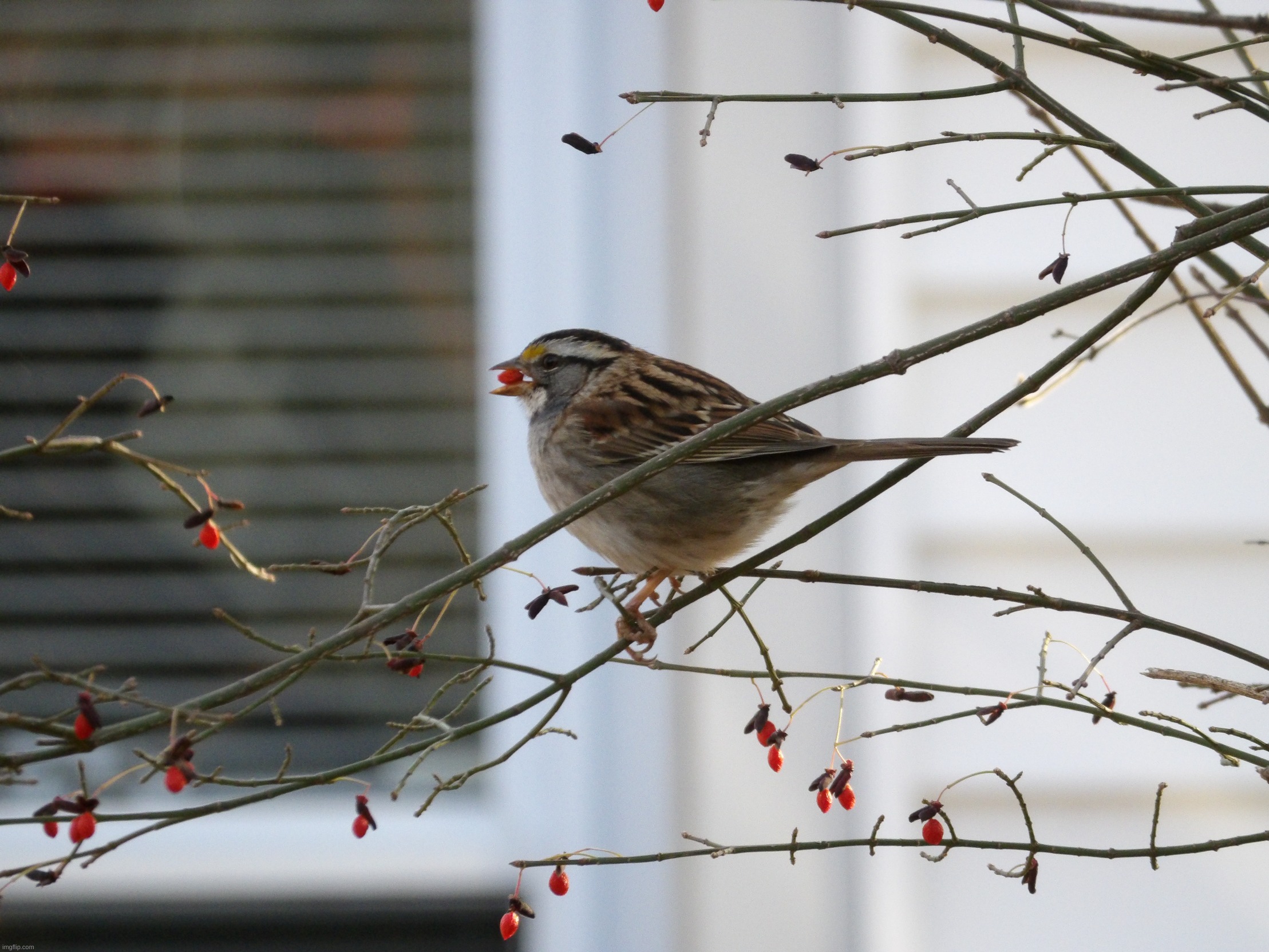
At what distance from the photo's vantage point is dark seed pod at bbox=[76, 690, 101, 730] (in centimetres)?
62

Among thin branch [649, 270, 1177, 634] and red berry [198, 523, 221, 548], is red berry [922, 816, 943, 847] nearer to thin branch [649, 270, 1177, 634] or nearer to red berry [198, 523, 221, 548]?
thin branch [649, 270, 1177, 634]

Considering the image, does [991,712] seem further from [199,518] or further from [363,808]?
[199,518]

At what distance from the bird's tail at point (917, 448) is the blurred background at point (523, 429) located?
0.72 meters

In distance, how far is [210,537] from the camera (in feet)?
2.63

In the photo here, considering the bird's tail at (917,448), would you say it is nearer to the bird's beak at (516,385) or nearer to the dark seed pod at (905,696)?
the dark seed pod at (905,696)

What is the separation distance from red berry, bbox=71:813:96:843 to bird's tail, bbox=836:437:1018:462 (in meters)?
0.51

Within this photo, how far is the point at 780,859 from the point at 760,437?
0.93 m

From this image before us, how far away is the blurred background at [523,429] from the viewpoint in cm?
195

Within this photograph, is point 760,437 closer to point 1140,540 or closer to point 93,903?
point 1140,540

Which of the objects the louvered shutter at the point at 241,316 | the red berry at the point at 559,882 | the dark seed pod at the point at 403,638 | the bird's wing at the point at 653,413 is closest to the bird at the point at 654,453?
the bird's wing at the point at 653,413

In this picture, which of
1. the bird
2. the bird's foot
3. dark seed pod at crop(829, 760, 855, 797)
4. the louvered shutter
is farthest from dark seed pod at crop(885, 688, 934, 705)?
the louvered shutter

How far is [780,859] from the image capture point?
1970 mm

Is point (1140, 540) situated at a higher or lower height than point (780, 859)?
higher

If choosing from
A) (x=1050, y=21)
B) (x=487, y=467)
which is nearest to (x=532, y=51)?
(x=487, y=467)
